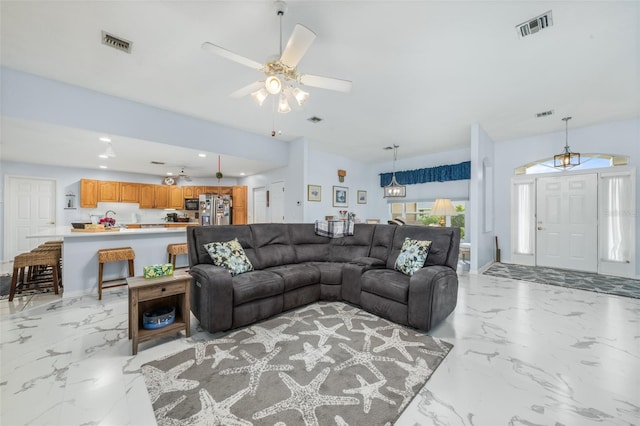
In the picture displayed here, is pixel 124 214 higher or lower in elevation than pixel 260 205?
lower

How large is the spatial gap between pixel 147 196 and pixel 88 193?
1.28 metres

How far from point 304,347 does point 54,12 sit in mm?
3633

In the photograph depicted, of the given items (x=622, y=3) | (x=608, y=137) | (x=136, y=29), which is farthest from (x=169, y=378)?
(x=608, y=137)

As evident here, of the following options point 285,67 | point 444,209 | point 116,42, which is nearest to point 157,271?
point 285,67

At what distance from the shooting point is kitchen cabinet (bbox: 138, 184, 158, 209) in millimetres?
7163

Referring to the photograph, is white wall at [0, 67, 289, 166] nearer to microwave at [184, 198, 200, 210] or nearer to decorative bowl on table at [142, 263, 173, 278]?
decorative bowl on table at [142, 263, 173, 278]

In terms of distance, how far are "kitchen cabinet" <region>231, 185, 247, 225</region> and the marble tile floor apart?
465 centimetres

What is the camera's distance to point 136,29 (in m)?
2.28

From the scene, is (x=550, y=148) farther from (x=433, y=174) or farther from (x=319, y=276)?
(x=319, y=276)

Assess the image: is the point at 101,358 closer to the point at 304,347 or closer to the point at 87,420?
the point at 87,420

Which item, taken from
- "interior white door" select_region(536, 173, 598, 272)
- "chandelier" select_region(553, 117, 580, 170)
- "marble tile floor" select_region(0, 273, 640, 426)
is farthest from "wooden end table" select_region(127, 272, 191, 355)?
"interior white door" select_region(536, 173, 598, 272)

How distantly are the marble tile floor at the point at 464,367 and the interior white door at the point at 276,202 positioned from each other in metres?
3.68

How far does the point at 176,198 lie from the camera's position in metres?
7.72

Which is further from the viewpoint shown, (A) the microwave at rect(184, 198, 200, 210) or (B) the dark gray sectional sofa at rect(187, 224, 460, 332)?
(A) the microwave at rect(184, 198, 200, 210)
